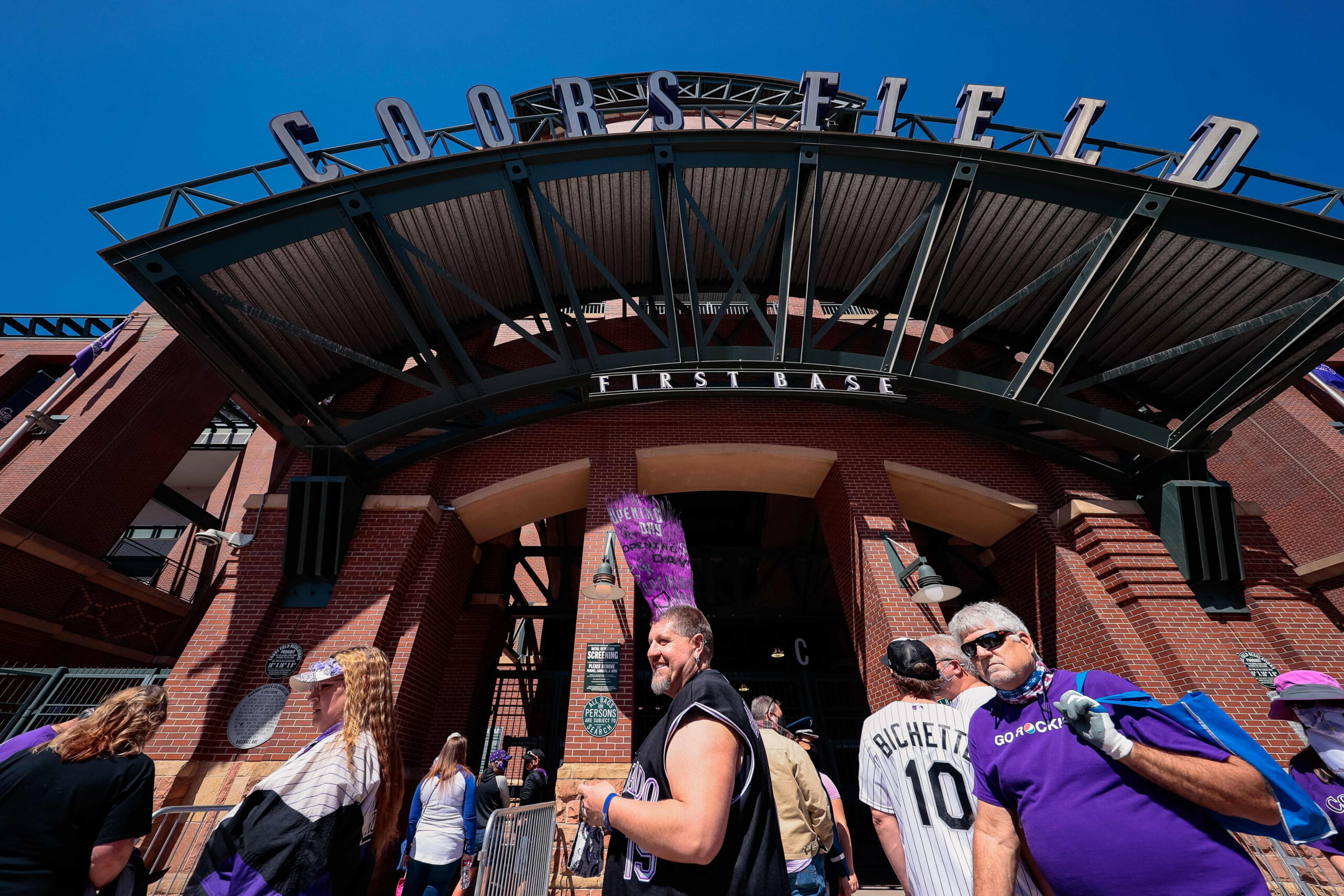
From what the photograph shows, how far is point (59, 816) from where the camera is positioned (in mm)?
2463

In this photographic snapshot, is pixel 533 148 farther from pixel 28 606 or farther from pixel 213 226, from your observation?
pixel 28 606

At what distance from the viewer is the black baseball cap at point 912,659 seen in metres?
3.52

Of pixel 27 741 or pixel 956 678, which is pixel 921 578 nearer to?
pixel 956 678

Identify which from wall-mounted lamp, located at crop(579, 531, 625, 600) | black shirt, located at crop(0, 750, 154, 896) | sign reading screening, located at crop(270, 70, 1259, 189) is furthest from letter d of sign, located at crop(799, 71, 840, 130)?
black shirt, located at crop(0, 750, 154, 896)

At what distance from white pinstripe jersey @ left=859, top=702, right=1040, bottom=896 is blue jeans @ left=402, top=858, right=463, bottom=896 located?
13.0 feet

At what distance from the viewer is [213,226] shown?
305 inches

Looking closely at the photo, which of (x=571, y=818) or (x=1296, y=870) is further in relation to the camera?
(x=571, y=818)

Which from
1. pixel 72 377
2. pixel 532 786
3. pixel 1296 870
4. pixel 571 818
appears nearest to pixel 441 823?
pixel 571 818

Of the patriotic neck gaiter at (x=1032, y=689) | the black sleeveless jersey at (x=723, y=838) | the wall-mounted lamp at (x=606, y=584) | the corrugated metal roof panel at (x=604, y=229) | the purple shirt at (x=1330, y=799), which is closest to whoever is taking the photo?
the black sleeveless jersey at (x=723, y=838)

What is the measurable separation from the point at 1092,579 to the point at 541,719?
38.5 feet

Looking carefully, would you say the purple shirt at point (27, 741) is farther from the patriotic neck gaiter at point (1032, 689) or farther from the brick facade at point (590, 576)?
the brick facade at point (590, 576)

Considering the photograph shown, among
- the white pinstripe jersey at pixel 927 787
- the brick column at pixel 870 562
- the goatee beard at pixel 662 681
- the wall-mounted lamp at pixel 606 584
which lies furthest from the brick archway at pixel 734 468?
the goatee beard at pixel 662 681

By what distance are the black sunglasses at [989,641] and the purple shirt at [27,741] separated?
14.3 feet

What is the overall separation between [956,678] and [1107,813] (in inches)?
58.2
